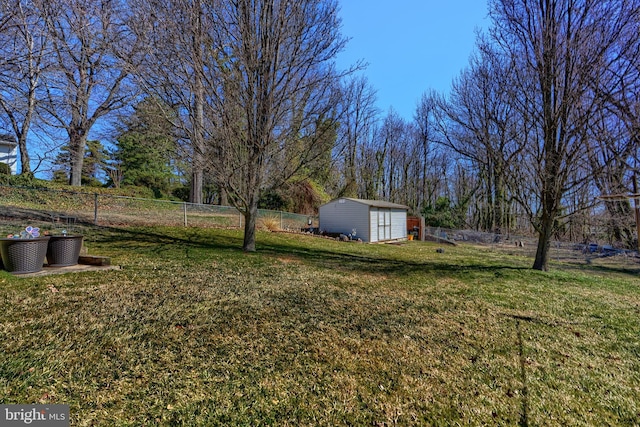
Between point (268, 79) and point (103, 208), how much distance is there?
7170 millimetres

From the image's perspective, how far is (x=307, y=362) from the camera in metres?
2.44

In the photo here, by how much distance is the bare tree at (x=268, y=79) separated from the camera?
22.7 ft

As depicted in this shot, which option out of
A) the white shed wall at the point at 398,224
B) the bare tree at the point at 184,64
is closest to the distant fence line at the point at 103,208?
the bare tree at the point at 184,64

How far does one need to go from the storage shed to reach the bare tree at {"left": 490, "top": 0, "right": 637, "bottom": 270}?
9.01m

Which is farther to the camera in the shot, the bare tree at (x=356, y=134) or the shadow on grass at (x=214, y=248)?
the bare tree at (x=356, y=134)

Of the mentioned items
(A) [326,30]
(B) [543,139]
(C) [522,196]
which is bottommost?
(C) [522,196]

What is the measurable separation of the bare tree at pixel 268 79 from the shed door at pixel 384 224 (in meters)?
10.7

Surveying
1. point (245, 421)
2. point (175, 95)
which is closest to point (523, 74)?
point (175, 95)

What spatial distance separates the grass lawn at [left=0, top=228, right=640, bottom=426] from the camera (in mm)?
1862

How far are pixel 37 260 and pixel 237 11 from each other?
6597 mm

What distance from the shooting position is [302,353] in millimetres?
2578

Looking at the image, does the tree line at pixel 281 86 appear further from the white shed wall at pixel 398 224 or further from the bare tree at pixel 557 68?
the white shed wall at pixel 398 224

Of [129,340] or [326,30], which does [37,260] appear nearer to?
[129,340]

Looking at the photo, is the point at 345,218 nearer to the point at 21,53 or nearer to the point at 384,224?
the point at 384,224
